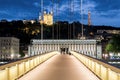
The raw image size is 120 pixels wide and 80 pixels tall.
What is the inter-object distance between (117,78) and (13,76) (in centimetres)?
827

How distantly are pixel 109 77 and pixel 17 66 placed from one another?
8.32 metres

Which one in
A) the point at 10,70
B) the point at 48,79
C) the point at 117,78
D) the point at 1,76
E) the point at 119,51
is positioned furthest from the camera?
the point at 119,51

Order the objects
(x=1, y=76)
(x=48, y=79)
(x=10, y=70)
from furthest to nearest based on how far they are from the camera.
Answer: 1. (x=48, y=79)
2. (x=10, y=70)
3. (x=1, y=76)

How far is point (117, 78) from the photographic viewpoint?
1656cm

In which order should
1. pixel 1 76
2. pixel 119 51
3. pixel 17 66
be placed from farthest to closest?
pixel 119 51 → pixel 17 66 → pixel 1 76

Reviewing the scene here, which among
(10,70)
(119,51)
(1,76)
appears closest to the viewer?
(1,76)

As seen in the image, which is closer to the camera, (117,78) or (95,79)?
(117,78)

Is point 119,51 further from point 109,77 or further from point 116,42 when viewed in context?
point 109,77

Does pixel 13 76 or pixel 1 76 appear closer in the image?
pixel 1 76

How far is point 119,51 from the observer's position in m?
173

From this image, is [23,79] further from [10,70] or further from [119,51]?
[119,51]

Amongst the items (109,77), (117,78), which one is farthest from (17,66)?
(117,78)

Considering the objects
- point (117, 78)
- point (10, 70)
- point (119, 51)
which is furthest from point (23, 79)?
point (119, 51)

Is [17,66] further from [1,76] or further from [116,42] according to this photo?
[116,42]
